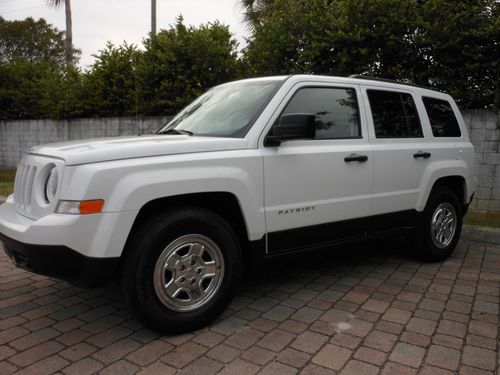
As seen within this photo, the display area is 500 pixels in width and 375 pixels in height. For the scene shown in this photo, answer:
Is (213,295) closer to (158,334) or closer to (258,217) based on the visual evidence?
(158,334)

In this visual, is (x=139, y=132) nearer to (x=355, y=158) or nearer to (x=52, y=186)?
(x=355, y=158)

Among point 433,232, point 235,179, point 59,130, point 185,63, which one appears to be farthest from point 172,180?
point 59,130

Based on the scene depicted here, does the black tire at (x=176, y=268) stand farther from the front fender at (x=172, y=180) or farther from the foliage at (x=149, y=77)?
the foliage at (x=149, y=77)

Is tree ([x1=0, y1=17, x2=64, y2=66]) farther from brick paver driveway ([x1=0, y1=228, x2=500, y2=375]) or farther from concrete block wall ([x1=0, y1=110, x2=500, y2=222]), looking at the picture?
brick paver driveway ([x1=0, y1=228, x2=500, y2=375])

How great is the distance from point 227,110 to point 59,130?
9500 millimetres

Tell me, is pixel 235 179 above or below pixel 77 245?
above

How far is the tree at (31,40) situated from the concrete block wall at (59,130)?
2828 centimetres

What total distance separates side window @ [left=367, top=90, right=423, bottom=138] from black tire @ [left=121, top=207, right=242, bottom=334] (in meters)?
2.00

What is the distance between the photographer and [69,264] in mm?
2811

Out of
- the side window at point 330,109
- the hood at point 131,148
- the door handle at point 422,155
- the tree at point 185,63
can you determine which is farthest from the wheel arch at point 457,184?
the tree at point 185,63

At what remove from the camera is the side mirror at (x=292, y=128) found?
3342mm

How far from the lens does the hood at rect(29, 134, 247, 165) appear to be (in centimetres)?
287

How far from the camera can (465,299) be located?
3.94 metres

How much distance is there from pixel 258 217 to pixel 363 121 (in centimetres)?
154
